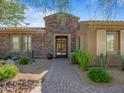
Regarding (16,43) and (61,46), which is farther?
(61,46)

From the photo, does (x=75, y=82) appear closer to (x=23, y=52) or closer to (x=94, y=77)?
(x=94, y=77)

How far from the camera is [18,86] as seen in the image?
458 inches

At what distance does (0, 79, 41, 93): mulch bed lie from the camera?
10906 mm

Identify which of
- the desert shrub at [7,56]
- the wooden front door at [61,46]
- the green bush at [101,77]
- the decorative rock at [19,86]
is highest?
the wooden front door at [61,46]

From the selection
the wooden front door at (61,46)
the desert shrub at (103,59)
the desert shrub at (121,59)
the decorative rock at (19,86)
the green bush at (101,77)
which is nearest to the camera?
the decorative rock at (19,86)

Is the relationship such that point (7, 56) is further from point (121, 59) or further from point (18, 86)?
point (18, 86)

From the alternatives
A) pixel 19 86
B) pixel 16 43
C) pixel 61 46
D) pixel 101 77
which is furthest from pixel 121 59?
pixel 61 46

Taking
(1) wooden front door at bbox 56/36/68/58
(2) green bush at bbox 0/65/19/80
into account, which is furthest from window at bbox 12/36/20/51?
(2) green bush at bbox 0/65/19/80

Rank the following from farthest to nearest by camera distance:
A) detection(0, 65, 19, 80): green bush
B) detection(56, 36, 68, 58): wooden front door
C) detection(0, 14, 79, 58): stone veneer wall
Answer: detection(56, 36, 68, 58): wooden front door → detection(0, 14, 79, 58): stone veneer wall → detection(0, 65, 19, 80): green bush

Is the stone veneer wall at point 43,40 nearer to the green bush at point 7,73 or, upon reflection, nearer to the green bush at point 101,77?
the green bush at point 7,73

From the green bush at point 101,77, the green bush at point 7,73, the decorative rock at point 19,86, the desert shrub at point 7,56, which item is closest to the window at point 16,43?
the desert shrub at point 7,56

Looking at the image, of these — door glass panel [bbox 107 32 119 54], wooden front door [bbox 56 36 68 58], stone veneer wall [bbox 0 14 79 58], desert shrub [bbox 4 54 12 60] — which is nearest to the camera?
door glass panel [bbox 107 32 119 54]

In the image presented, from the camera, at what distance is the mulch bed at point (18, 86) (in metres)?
10.9

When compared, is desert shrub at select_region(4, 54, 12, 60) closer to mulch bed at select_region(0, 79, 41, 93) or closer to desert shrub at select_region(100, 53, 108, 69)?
desert shrub at select_region(100, 53, 108, 69)
